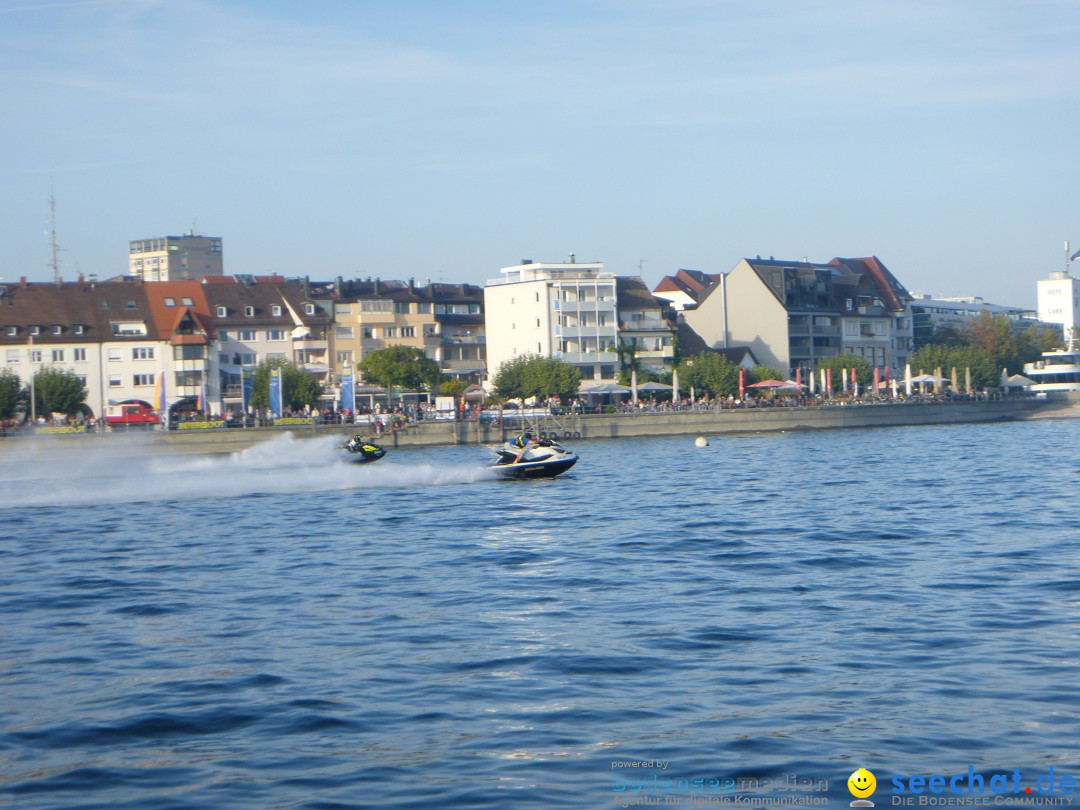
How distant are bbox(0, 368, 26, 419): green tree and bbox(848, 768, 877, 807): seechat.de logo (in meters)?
74.3

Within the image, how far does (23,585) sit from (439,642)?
10701mm

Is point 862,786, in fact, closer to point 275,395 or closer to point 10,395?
point 275,395

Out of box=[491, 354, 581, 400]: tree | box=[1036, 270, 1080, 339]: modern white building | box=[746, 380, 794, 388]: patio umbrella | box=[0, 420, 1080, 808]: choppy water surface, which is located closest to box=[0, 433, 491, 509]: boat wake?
box=[0, 420, 1080, 808]: choppy water surface

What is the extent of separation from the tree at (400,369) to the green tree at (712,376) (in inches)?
726

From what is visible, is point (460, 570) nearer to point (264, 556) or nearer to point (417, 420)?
point (264, 556)

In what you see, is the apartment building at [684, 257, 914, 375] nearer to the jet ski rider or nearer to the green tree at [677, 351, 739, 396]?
the green tree at [677, 351, 739, 396]

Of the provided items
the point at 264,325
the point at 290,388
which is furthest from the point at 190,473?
the point at 264,325

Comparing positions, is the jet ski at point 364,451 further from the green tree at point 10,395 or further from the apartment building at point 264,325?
the apartment building at point 264,325

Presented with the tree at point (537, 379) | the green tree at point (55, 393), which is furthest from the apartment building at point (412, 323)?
the green tree at point (55, 393)

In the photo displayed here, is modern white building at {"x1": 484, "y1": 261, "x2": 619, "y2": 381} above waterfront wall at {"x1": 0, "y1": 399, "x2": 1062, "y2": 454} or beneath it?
above

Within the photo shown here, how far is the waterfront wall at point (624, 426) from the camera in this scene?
Result: 6869 cm

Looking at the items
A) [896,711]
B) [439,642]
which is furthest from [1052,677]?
[439,642]

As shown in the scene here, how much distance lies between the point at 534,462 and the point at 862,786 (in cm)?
3170

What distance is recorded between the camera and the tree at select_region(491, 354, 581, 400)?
8662 centimetres
